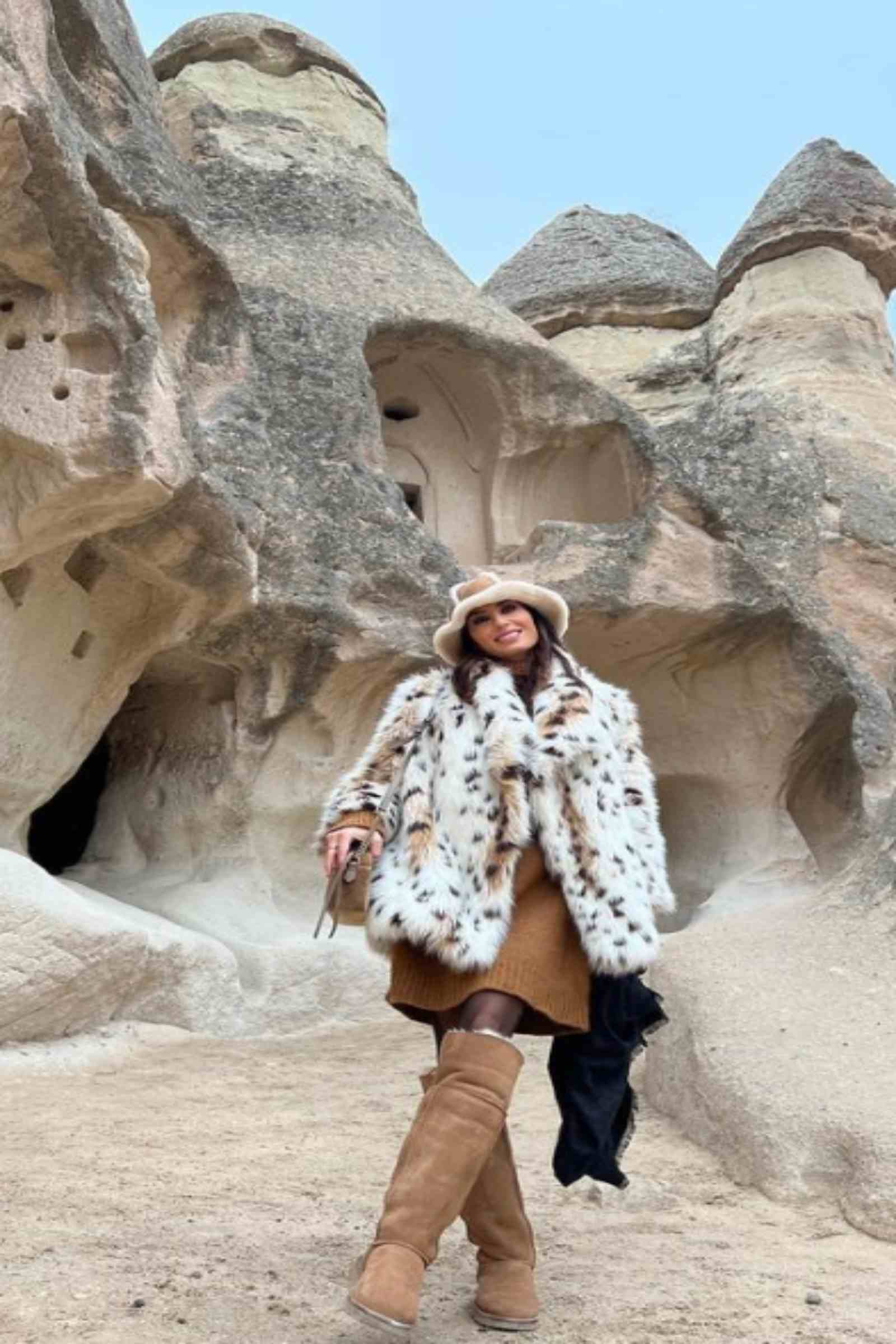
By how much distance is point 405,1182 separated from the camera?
1.85m

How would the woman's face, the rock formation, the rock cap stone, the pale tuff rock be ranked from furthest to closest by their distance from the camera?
the pale tuff rock < the rock cap stone < the rock formation < the woman's face

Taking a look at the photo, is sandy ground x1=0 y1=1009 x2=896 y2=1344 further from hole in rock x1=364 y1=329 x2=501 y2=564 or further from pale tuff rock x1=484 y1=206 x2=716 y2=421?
pale tuff rock x1=484 y1=206 x2=716 y2=421

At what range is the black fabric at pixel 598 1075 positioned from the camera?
2.07m

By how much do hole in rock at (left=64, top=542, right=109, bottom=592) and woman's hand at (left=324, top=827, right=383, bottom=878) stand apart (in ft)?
12.6

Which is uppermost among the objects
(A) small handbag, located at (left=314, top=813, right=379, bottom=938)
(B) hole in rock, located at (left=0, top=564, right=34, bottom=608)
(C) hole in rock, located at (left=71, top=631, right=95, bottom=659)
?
(B) hole in rock, located at (left=0, top=564, right=34, bottom=608)

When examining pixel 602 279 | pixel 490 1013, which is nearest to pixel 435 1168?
pixel 490 1013

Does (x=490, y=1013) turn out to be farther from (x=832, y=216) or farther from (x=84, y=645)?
(x=832, y=216)

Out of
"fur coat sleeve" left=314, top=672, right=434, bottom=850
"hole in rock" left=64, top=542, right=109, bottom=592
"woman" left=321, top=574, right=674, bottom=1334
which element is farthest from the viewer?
"hole in rock" left=64, top=542, right=109, bottom=592

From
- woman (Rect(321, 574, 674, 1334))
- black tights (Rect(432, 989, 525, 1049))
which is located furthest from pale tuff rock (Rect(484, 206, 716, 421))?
black tights (Rect(432, 989, 525, 1049))

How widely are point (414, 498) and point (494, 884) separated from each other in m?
6.55

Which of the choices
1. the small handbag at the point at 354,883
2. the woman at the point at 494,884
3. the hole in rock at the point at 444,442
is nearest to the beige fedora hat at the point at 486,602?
the woman at the point at 494,884

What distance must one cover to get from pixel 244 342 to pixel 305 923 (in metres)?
2.83

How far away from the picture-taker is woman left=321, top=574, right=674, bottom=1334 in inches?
75.0

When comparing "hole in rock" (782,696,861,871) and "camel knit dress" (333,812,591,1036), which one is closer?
"camel knit dress" (333,812,591,1036)
